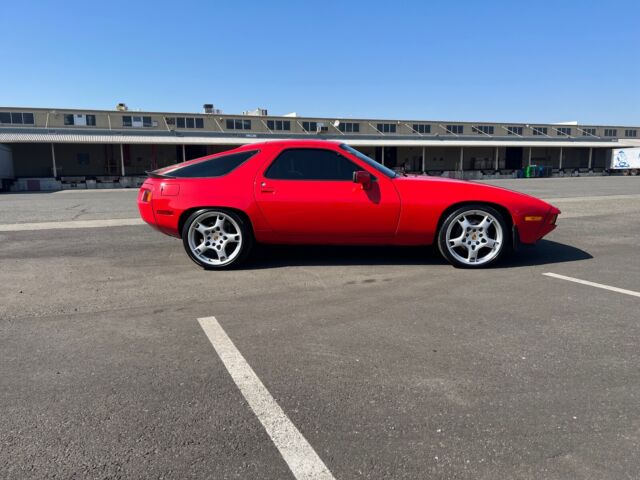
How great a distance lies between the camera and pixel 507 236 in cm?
550

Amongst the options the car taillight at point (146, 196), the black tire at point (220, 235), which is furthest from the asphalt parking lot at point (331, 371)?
the car taillight at point (146, 196)

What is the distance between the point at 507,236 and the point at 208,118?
4369 centimetres

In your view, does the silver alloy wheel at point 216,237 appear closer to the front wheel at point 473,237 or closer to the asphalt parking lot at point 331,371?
the asphalt parking lot at point 331,371

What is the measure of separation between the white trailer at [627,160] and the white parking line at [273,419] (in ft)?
180

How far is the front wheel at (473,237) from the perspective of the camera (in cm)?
545

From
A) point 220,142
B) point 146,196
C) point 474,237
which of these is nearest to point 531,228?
point 474,237

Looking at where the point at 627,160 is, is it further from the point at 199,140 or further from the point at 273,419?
the point at 273,419

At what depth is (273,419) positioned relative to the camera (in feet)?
7.68

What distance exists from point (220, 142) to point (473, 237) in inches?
1389

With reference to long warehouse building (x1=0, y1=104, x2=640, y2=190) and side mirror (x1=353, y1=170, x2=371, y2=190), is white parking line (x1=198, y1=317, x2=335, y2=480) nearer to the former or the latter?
side mirror (x1=353, y1=170, x2=371, y2=190)

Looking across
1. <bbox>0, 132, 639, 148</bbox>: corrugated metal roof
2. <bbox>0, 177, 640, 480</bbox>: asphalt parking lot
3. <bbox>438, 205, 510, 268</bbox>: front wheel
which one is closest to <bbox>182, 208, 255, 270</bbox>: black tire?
<bbox>0, 177, 640, 480</bbox>: asphalt parking lot

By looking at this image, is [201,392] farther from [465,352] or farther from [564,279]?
[564,279]

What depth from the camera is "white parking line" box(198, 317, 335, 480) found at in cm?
198

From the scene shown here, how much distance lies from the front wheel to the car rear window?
2529 millimetres
